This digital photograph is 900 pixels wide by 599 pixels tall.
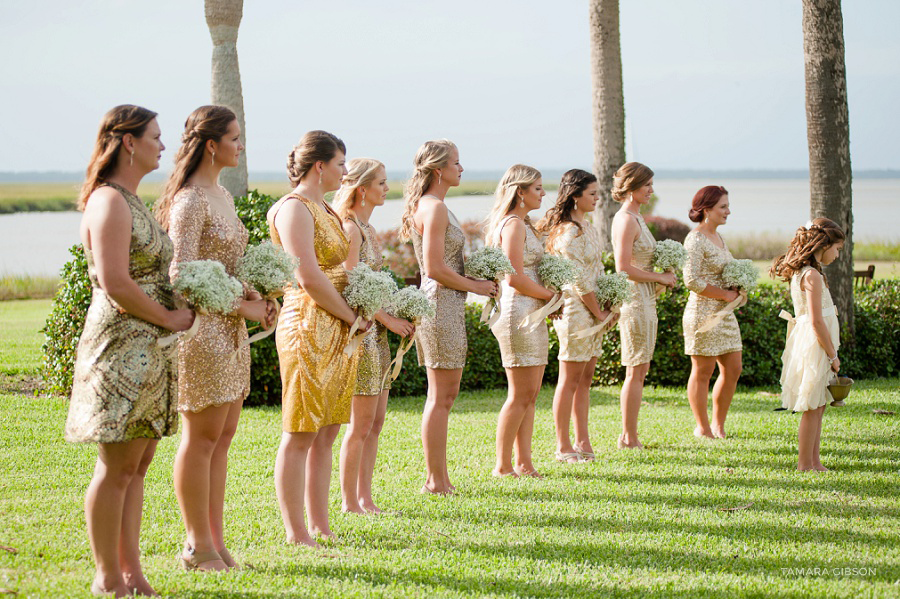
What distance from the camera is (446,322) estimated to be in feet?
22.8

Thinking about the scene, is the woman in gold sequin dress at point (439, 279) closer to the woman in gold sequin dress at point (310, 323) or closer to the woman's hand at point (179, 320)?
the woman in gold sequin dress at point (310, 323)

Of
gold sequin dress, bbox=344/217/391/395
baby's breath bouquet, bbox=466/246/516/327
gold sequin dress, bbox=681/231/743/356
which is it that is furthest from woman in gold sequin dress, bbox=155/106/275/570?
gold sequin dress, bbox=681/231/743/356

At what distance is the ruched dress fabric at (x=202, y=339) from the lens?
190 inches

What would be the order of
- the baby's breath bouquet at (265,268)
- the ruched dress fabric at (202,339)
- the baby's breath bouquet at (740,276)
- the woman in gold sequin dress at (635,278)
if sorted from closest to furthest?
1. the ruched dress fabric at (202,339)
2. the baby's breath bouquet at (265,268)
3. the woman in gold sequin dress at (635,278)
4. the baby's breath bouquet at (740,276)

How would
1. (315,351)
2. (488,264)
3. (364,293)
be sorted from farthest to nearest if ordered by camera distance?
(488,264) → (364,293) → (315,351)

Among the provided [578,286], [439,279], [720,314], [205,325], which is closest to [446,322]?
[439,279]

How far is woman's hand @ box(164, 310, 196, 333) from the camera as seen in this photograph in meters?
4.51

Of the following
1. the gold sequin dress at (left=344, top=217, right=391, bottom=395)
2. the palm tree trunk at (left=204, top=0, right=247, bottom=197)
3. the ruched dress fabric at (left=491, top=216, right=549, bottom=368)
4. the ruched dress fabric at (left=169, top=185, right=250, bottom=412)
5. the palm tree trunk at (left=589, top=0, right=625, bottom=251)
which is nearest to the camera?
the ruched dress fabric at (left=169, top=185, right=250, bottom=412)

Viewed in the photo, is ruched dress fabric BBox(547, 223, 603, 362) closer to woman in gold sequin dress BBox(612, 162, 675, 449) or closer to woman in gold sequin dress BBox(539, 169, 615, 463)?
woman in gold sequin dress BBox(539, 169, 615, 463)

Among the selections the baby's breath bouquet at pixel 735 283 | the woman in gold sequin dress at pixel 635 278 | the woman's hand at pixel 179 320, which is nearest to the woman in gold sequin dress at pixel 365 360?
the woman's hand at pixel 179 320

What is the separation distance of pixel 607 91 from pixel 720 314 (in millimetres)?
5337

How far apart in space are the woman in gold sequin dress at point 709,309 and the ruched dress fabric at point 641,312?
0.54 metres

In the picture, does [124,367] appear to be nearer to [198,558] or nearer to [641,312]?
[198,558]

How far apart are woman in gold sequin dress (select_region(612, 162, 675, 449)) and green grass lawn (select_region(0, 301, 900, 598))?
0.57 m
